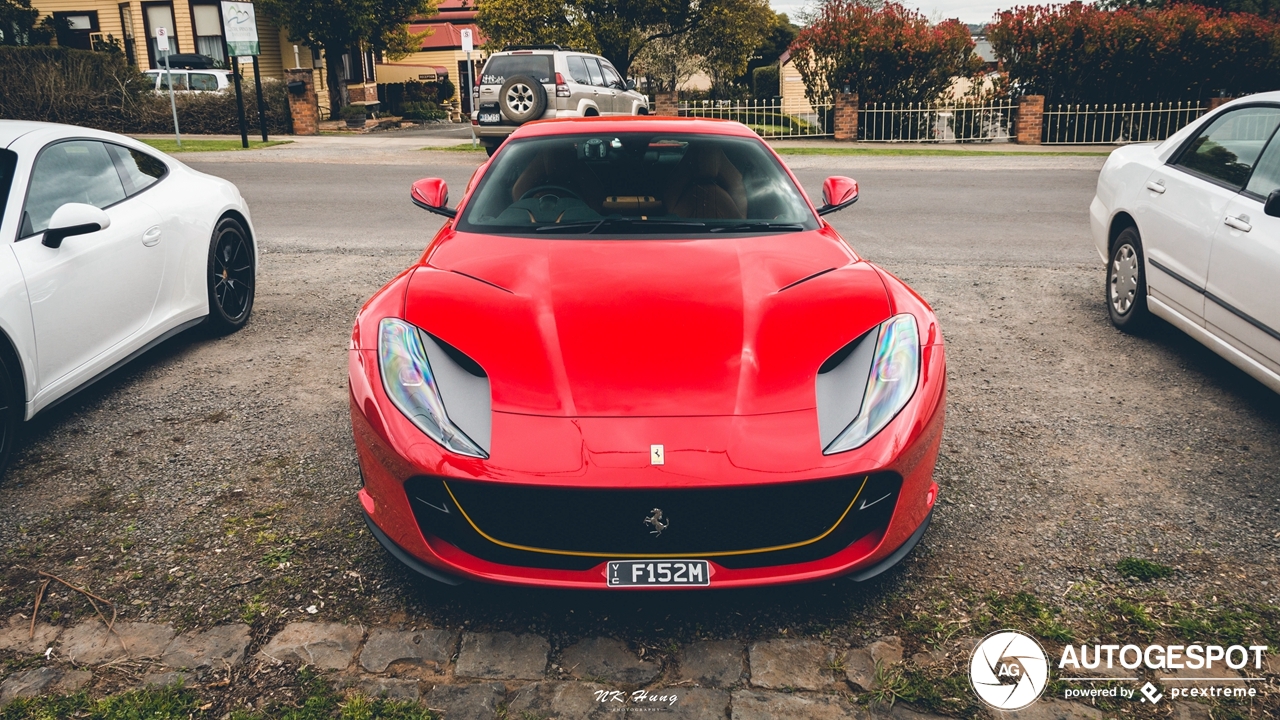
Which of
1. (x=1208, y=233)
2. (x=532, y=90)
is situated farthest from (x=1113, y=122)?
(x=1208, y=233)

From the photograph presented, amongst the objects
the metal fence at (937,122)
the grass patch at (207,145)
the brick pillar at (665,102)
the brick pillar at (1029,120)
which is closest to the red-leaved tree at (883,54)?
the metal fence at (937,122)

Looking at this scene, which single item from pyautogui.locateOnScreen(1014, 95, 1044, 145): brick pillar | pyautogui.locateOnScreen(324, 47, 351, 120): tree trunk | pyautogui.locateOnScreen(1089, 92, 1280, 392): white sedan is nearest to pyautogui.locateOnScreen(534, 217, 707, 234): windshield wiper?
pyautogui.locateOnScreen(1089, 92, 1280, 392): white sedan

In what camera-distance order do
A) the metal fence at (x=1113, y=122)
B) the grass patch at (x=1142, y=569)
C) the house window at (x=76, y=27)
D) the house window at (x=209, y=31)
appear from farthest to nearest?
the house window at (x=76, y=27) < the house window at (x=209, y=31) < the metal fence at (x=1113, y=122) < the grass patch at (x=1142, y=569)

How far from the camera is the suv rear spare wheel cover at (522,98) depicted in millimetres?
17734

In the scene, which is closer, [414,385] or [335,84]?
[414,385]

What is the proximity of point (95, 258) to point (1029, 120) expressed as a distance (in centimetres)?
2193

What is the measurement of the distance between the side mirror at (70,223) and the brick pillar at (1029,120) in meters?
21.9

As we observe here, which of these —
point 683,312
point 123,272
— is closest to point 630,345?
point 683,312

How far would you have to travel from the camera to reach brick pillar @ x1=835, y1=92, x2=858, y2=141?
2284 cm

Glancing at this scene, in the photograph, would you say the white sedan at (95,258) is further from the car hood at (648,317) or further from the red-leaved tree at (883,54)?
the red-leaved tree at (883,54)

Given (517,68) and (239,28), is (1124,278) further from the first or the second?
(239,28)

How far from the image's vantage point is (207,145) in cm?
2022

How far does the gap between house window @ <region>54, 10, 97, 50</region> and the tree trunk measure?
10.9 m

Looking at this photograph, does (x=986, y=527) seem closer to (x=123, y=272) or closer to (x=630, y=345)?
(x=630, y=345)
